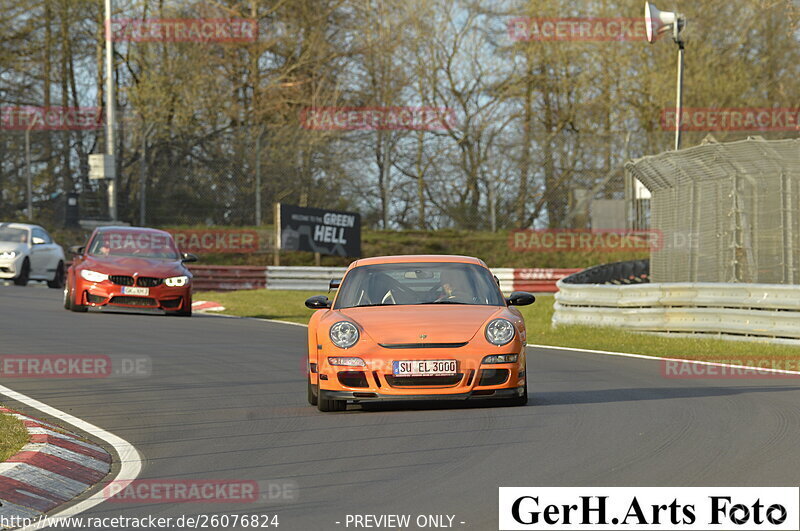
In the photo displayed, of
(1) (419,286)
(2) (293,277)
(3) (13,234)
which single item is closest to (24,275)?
(3) (13,234)

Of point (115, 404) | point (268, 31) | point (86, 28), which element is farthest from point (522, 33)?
point (115, 404)

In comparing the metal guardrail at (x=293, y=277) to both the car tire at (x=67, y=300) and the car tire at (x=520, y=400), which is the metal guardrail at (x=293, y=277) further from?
the car tire at (x=520, y=400)

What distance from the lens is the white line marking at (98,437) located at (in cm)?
714

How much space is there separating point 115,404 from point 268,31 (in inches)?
1252

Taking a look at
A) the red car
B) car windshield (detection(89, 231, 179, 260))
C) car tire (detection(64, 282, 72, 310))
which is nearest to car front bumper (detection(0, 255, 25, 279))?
car windshield (detection(89, 231, 179, 260))

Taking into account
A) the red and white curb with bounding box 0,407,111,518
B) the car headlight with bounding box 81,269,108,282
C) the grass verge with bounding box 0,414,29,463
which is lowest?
the red and white curb with bounding box 0,407,111,518

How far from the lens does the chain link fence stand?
1817 cm

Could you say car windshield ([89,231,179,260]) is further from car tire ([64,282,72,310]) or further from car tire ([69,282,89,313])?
car tire ([69,282,89,313])

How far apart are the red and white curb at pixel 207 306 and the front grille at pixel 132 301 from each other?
4.17m

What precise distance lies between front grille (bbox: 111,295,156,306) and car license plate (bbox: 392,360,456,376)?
11994 millimetres

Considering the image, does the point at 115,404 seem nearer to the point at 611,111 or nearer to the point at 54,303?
the point at 54,303

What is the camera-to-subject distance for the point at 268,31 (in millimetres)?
42219

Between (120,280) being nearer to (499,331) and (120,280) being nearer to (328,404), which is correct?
(328,404)

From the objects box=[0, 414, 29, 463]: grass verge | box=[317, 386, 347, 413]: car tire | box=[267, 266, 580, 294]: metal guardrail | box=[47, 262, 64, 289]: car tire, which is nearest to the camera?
box=[0, 414, 29, 463]: grass verge
